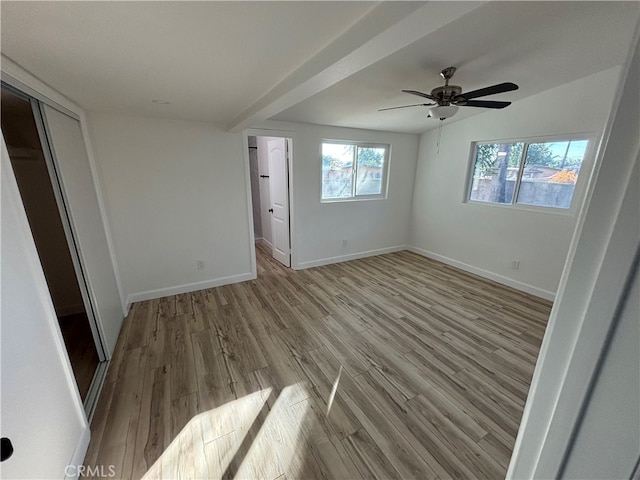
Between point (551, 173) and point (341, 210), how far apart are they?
2740 mm

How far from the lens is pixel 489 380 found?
6.50 ft

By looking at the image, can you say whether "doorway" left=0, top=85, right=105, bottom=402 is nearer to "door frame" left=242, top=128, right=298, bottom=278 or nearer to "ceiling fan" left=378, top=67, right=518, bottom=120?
"door frame" left=242, top=128, right=298, bottom=278

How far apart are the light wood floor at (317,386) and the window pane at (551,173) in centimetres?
128

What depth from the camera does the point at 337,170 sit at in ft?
13.7

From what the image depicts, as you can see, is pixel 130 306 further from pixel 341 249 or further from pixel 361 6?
pixel 361 6

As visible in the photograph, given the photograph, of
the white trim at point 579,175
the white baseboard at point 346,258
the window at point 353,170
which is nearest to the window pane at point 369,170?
the window at point 353,170

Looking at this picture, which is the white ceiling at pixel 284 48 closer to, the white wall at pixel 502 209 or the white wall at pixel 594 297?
the white wall at pixel 502 209

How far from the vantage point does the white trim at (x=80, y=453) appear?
4.19 ft

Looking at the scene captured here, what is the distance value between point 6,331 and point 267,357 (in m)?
1.59

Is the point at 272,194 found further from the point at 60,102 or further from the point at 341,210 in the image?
the point at 60,102

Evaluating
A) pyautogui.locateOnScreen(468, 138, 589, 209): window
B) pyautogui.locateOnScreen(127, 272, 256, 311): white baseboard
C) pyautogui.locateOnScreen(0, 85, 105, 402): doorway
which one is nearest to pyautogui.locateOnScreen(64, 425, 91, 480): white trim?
pyautogui.locateOnScreen(0, 85, 105, 402): doorway

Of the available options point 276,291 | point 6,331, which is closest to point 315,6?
point 6,331

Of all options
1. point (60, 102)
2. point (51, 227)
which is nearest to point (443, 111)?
point (60, 102)

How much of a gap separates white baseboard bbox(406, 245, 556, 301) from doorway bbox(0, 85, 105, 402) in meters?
4.60
